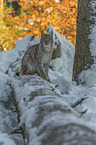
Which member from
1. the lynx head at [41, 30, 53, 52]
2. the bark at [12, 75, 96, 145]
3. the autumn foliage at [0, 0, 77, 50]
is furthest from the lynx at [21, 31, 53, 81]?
the autumn foliage at [0, 0, 77, 50]

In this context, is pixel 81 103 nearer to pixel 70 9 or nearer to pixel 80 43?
pixel 80 43

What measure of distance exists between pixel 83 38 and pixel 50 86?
1.82 meters

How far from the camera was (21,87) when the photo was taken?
2.72 m

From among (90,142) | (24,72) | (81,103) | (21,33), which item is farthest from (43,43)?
(21,33)

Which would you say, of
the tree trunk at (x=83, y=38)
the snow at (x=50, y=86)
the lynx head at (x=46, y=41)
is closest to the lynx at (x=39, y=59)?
the lynx head at (x=46, y=41)

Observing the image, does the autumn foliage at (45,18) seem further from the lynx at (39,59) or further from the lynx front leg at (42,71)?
the lynx front leg at (42,71)

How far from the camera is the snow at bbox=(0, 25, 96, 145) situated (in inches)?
69.1

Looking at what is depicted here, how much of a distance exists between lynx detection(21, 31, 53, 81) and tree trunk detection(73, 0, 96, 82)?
0.71 m

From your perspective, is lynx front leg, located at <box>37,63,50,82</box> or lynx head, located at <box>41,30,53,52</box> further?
lynx head, located at <box>41,30,53,52</box>

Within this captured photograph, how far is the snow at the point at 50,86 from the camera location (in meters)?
1.76

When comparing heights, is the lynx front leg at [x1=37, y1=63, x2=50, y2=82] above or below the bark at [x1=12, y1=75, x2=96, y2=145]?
below

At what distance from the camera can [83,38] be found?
4.08 m

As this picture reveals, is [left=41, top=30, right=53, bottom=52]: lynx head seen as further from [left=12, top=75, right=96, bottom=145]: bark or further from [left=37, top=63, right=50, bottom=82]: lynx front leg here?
[left=12, top=75, right=96, bottom=145]: bark

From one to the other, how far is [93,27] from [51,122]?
10.2 ft
